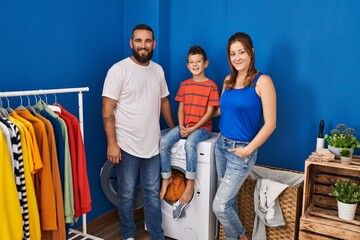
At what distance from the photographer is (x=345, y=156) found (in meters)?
1.99

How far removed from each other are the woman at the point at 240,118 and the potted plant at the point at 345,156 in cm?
46

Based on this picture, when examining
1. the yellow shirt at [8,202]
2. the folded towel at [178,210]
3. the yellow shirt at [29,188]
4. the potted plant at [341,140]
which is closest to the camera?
the yellow shirt at [8,202]

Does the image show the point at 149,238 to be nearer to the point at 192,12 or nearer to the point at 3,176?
the point at 3,176

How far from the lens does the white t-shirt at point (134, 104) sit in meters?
2.22

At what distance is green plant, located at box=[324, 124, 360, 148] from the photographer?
6.74ft

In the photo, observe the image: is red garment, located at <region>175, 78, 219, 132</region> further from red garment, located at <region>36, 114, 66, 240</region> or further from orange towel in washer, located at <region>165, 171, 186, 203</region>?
red garment, located at <region>36, 114, 66, 240</region>

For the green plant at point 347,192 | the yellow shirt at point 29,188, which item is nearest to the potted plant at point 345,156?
the green plant at point 347,192

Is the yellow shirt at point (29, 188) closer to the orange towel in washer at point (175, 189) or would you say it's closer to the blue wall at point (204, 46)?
the blue wall at point (204, 46)

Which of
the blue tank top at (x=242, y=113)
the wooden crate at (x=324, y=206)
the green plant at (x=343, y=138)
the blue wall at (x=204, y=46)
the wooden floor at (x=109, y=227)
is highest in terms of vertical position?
the blue wall at (x=204, y=46)

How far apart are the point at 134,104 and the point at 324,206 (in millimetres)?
1495

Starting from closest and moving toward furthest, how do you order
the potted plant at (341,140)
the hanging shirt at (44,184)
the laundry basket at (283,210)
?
the hanging shirt at (44,184)
the potted plant at (341,140)
the laundry basket at (283,210)

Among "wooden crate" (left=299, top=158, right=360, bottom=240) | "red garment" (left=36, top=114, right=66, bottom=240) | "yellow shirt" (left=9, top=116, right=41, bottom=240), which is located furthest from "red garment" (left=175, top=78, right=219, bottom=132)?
"yellow shirt" (left=9, top=116, right=41, bottom=240)

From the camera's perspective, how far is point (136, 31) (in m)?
2.30

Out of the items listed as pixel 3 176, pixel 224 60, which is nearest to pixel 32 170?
pixel 3 176
